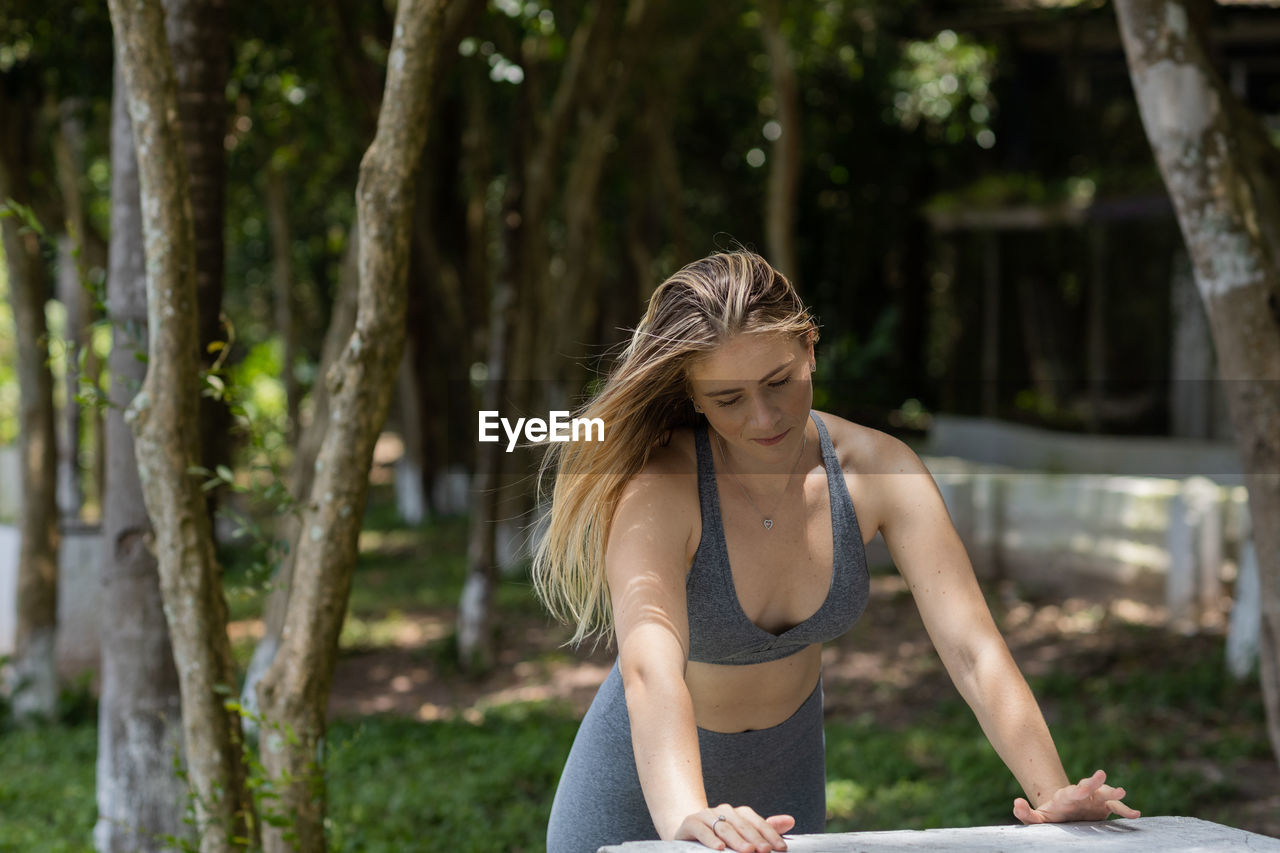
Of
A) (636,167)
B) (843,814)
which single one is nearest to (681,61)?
(636,167)

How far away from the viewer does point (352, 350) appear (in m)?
2.76

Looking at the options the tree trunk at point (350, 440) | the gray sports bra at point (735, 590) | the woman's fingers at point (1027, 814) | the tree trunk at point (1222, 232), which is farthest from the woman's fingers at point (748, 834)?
the tree trunk at point (1222, 232)

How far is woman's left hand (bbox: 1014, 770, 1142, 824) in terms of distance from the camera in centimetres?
178

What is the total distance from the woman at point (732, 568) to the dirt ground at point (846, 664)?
13.9 feet

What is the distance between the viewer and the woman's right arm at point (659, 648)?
5.82ft

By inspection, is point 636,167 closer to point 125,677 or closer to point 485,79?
point 485,79

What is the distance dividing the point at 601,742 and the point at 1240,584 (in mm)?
4883

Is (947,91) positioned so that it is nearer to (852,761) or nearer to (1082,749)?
(1082,749)

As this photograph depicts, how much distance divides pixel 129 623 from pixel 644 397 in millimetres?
2257

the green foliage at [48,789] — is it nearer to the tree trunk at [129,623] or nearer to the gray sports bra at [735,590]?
the tree trunk at [129,623]

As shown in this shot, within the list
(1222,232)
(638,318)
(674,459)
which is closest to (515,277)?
(638,318)

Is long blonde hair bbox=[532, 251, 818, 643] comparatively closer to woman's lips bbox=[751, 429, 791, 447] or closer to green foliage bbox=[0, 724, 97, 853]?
woman's lips bbox=[751, 429, 791, 447]

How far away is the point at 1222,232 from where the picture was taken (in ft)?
10.4

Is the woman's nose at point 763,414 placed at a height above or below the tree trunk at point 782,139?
below
